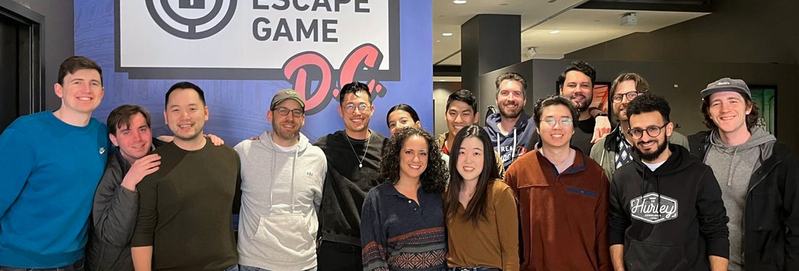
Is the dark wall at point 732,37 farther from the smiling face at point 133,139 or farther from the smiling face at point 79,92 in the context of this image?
the smiling face at point 79,92

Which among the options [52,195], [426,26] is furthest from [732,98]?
[52,195]

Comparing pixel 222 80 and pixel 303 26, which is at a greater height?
pixel 303 26

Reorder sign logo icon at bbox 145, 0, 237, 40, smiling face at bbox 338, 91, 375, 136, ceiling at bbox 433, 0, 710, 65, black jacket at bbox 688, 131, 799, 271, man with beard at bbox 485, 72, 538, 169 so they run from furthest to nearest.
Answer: ceiling at bbox 433, 0, 710, 65
sign logo icon at bbox 145, 0, 237, 40
man with beard at bbox 485, 72, 538, 169
smiling face at bbox 338, 91, 375, 136
black jacket at bbox 688, 131, 799, 271

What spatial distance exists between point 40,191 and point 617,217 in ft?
9.26

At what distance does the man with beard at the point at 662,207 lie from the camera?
2.93 metres

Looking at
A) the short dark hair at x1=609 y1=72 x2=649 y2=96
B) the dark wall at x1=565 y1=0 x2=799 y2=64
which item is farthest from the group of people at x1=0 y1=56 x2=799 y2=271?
the dark wall at x1=565 y1=0 x2=799 y2=64

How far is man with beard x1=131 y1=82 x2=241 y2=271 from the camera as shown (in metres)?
3.07

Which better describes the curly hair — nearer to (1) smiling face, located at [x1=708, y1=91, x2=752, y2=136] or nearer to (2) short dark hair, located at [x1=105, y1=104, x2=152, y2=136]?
(2) short dark hair, located at [x1=105, y1=104, x2=152, y2=136]

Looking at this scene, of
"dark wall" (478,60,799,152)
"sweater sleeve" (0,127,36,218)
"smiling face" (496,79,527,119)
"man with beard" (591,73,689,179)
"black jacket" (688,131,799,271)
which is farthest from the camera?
"dark wall" (478,60,799,152)

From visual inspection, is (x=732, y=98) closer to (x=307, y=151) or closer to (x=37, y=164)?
(x=307, y=151)

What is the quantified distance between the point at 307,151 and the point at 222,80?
46.6 inches

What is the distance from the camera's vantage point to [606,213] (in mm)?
3127

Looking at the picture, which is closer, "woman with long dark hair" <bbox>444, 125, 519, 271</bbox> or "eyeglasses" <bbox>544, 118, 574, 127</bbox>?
"woman with long dark hair" <bbox>444, 125, 519, 271</bbox>

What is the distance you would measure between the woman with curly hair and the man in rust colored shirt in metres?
0.43
